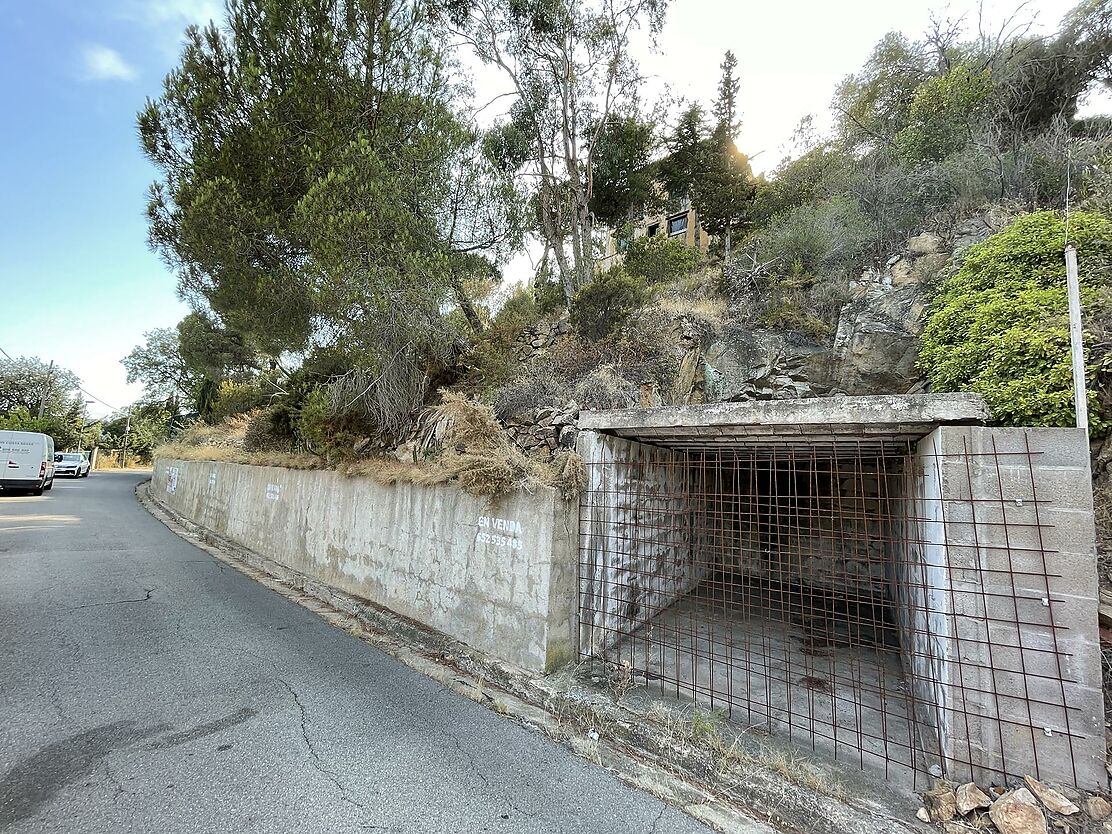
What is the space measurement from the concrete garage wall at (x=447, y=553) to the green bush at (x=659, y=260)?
8.32 metres

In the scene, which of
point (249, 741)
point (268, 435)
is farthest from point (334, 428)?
point (249, 741)

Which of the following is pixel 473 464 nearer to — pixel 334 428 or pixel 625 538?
pixel 625 538

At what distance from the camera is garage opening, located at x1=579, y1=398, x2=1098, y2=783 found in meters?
2.65

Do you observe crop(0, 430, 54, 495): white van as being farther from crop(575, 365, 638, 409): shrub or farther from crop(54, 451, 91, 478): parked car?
crop(575, 365, 638, 409): shrub

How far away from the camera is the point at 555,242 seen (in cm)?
1171

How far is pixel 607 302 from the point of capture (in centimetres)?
816

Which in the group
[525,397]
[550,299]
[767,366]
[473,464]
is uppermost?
[550,299]

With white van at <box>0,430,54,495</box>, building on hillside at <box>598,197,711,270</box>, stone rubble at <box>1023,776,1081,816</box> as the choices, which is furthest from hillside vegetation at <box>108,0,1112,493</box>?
white van at <box>0,430,54,495</box>

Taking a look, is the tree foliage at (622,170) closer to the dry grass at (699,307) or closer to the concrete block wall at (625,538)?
the dry grass at (699,307)

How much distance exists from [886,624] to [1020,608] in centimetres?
189

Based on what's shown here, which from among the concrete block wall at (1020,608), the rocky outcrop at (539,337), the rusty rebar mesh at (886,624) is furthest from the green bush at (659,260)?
the concrete block wall at (1020,608)

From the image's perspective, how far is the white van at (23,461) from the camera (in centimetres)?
1448

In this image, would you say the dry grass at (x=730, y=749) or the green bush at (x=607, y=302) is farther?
the green bush at (x=607, y=302)

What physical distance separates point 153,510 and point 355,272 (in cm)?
1368
